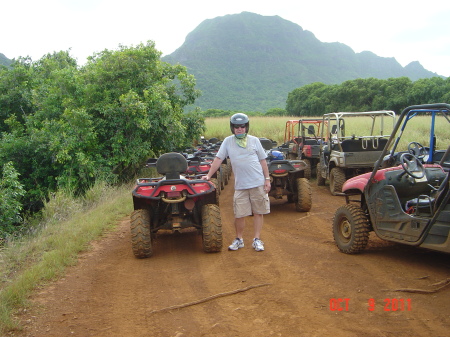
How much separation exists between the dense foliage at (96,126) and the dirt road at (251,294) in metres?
7.82

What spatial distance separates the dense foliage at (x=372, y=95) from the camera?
4256 cm

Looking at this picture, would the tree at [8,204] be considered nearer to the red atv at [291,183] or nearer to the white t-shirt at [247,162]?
the red atv at [291,183]

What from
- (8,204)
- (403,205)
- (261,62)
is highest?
(261,62)

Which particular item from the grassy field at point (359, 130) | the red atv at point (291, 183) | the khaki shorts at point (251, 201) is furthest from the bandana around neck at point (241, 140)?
the grassy field at point (359, 130)

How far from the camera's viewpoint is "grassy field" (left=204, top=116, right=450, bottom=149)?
18542 mm

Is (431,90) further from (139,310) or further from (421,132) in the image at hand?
(139,310)

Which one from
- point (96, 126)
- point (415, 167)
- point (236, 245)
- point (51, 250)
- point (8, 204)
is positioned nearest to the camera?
point (415, 167)

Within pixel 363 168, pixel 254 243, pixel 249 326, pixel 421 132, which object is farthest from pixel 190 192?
pixel 421 132

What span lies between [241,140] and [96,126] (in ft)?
31.0

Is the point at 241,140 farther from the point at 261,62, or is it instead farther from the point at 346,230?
the point at 261,62

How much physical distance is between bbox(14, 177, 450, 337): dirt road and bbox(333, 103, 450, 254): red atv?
0.32 metres

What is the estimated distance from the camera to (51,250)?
6621 millimetres

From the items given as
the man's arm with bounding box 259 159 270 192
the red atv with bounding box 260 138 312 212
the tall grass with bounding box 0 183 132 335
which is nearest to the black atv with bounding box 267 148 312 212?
the red atv with bounding box 260 138 312 212

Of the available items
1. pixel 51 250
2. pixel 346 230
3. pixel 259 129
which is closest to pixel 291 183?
pixel 346 230
